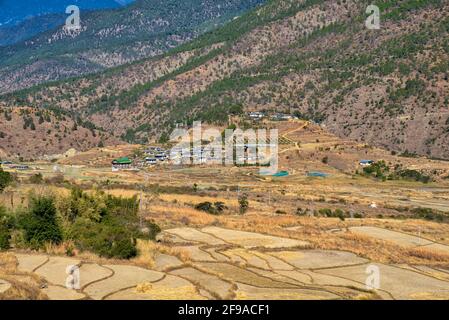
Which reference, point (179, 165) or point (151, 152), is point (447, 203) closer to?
point (179, 165)

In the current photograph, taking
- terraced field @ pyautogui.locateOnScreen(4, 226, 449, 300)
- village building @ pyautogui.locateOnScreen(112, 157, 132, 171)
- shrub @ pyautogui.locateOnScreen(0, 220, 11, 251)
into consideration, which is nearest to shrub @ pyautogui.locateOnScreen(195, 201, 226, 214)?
terraced field @ pyautogui.locateOnScreen(4, 226, 449, 300)

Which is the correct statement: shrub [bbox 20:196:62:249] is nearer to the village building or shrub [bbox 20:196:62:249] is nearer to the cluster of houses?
the village building

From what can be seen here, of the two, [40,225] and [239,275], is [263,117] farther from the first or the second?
[239,275]

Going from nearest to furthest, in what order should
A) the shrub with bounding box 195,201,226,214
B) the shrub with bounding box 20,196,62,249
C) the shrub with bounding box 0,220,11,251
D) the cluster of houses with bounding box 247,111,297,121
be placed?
the shrub with bounding box 0,220,11,251
the shrub with bounding box 20,196,62,249
the shrub with bounding box 195,201,226,214
the cluster of houses with bounding box 247,111,297,121

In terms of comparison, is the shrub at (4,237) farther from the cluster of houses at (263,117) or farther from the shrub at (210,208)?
the cluster of houses at (263,117)

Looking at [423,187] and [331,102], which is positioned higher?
[331,102]

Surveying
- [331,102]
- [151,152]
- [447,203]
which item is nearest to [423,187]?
[447,203]
